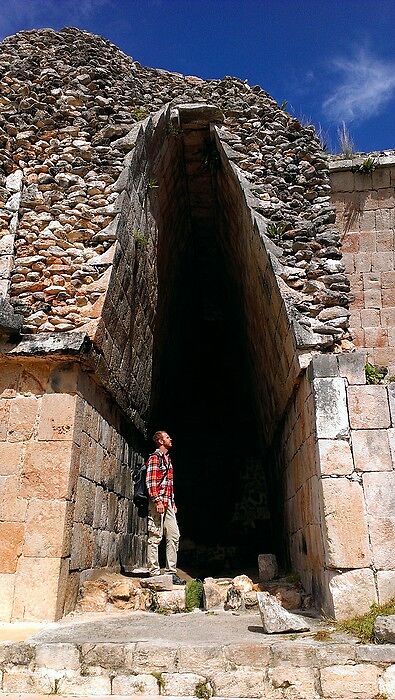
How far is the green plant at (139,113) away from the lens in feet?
24.6

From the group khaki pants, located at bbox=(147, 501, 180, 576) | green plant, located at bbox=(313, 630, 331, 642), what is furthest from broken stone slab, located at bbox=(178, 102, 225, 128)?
green plant, located at bbox=(313, 630, 331, 642)

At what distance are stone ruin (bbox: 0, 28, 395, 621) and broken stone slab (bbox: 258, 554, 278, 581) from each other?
33cm

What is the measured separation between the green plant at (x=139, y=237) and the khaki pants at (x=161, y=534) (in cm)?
348

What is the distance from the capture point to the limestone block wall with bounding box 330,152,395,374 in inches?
278

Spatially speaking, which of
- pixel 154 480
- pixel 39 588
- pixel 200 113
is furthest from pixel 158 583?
pixel 200 113

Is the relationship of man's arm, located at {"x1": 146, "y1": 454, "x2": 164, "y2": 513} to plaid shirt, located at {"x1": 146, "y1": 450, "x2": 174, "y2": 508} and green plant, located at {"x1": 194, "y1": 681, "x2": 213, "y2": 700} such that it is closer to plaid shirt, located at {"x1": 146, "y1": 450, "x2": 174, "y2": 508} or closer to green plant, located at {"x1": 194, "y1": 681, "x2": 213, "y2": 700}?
plaid shirt, located at {"x1": 146, "y1": 450, "x2": 174, "y2": 508}

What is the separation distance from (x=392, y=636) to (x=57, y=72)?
7918 millimetres

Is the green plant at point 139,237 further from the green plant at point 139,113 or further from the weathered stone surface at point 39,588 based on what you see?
the weathered stone surface at point 39,588

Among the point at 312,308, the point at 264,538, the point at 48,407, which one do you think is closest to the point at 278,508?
the point at 264,538

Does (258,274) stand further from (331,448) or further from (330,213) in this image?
(331,448)

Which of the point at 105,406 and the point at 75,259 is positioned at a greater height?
the point at 75,259

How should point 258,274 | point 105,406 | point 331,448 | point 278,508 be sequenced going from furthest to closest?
point 278,508 < point 258,274 < point 105,406 < point 331,448

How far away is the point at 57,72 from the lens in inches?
303

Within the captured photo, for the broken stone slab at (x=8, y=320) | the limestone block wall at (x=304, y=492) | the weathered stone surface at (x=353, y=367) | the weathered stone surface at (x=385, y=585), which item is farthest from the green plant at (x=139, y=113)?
the weathered stone surface at (x=385, y=585)
